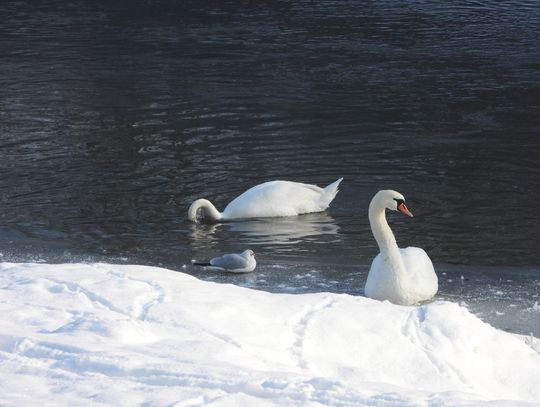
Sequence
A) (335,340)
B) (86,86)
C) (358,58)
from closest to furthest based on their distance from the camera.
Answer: (335,340) < (86,86) < (358,58)

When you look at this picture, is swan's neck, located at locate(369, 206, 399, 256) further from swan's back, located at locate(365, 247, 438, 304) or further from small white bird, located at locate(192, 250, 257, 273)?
small white bird, located at locate(192, 250, 257, 273)

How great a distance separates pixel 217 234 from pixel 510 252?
11.9 ft

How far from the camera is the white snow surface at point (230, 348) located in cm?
685

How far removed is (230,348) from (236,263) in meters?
3.40

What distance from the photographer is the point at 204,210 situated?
45.9ft

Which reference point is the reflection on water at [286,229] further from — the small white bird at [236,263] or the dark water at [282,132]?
the small white bird at [236,263]

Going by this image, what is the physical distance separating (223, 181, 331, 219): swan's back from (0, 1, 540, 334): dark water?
172 mm

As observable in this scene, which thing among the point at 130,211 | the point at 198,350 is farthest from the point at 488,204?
the point at 198,350

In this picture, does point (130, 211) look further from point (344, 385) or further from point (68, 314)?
point (344, 385)

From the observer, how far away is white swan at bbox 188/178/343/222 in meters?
14.0

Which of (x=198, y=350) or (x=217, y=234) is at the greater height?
(x=198, y=350)

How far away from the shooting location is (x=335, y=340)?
26.8 feet

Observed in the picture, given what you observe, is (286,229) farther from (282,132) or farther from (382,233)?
(282,132)

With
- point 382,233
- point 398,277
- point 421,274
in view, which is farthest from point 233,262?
point 421,274
